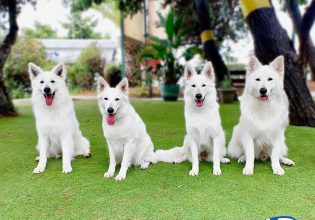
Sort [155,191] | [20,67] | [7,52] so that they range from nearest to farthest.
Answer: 1. [155,191]
2. [7,52]
3. [20,67]

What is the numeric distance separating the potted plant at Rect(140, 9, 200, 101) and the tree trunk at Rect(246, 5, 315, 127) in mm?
6012

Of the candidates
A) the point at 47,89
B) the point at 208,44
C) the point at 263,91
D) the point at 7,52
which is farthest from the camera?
the point at 208,44

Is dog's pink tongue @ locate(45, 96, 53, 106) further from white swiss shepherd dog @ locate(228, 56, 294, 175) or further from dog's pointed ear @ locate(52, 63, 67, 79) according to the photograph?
white swiss shepherd dog @ locate(228, 56, 294, 175)

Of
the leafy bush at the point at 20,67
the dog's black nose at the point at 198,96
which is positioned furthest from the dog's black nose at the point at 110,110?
the leafy bush at the point at 20,67

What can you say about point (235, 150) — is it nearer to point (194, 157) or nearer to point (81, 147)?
point (194, 157)

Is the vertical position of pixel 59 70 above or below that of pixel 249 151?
above

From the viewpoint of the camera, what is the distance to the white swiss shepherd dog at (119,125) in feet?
11.3

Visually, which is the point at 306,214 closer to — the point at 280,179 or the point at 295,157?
the point at 280,179

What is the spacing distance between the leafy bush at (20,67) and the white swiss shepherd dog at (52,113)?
13.0 m

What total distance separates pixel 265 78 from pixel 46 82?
98.8 inches

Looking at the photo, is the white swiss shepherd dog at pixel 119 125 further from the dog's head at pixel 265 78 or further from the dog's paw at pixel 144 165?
the dog's head at pixel 265 78

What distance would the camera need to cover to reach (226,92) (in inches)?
420

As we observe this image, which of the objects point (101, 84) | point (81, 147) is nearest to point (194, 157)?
point (101, 84)

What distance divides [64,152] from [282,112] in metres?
2.64
